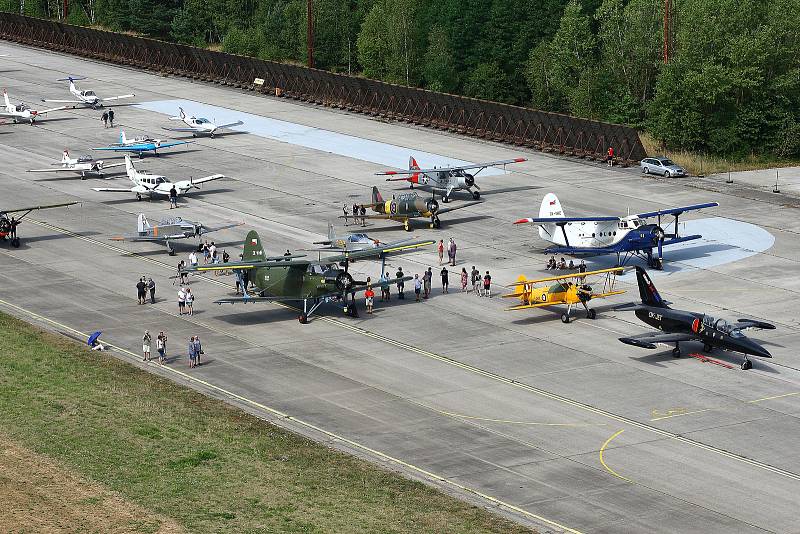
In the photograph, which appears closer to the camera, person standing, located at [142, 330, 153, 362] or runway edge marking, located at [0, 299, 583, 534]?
runway edge marking, located at [0, 299, 583, 534]

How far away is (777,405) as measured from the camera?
5600 cm

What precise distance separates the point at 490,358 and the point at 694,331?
9.31 m

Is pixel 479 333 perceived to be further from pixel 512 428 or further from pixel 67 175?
pixel 67 175

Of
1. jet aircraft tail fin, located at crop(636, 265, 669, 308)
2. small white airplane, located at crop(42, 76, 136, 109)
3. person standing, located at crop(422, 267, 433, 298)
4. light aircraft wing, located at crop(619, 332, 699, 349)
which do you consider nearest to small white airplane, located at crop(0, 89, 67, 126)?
small white airplane, located at crop(42, 76, 136, 109)

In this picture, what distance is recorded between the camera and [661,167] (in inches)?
4048

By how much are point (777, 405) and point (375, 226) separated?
117 feet

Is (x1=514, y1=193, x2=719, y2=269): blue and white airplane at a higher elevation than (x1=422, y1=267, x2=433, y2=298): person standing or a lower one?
higher

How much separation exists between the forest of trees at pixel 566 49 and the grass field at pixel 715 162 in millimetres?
1026

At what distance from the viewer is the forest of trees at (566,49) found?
110312 mm

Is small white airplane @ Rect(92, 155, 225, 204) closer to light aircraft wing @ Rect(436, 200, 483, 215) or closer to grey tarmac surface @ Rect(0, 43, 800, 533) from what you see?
grey tarmac surface @ Rect(0, 43, 800, 533)

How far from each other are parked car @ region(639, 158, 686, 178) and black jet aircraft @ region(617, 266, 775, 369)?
133ft

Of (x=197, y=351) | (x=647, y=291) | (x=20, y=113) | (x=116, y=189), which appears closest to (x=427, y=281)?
(x=647, y=291)

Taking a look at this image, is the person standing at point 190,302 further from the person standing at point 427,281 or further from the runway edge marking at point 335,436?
the person standing at point 427,281

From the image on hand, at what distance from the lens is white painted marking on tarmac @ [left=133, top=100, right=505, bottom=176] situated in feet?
352
